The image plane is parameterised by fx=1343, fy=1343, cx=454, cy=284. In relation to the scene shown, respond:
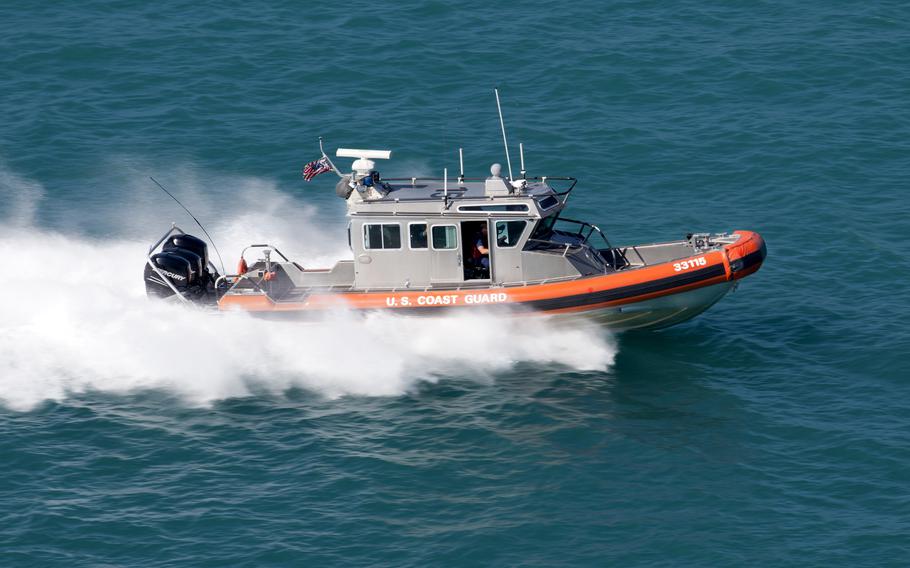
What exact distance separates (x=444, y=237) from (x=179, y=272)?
18.4 feet

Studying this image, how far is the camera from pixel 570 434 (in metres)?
24.4

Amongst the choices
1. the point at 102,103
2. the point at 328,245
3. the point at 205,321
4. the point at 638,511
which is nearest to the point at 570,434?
the point at 638,511

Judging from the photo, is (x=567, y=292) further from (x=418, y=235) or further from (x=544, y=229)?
(x=418, y=235)

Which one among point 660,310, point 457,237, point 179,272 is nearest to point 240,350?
point 179,272

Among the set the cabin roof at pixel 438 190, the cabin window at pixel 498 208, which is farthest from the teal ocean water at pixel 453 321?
the cabin roof at pixel 438 190

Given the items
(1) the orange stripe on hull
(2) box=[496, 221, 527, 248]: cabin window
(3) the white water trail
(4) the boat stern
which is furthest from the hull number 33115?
(2) box=[496, 221, 527, 248]: cabin window

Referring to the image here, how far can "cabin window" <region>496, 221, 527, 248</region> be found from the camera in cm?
2670

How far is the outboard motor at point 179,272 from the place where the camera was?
2778cm

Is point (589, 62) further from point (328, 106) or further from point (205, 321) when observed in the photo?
point (205, 321)

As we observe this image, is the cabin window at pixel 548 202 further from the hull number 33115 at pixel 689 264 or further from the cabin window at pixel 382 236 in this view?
the cabin window at pixel 382 236

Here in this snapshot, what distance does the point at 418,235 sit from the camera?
27.0m

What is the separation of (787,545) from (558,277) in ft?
26.2

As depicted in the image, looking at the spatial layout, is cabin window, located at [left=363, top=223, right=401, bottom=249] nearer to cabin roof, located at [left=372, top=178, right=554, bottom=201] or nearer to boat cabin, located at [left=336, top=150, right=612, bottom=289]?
boat cabin, located at [left=336, top=150, right=612, bottom=289]

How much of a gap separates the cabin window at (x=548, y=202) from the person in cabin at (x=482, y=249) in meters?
1.20
